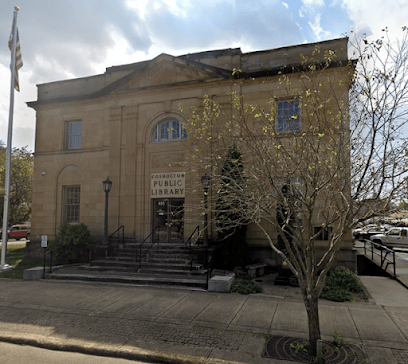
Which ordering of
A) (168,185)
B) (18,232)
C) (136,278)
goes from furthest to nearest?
(18,232) < (168,185) < (136,278)

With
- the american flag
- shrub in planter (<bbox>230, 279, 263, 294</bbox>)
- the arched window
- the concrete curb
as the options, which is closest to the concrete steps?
shrub in planter (<bbox>230, 279, 263, 294</bbox>)

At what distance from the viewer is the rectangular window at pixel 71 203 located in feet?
59.5

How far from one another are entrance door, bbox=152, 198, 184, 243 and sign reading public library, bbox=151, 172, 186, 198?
322mm

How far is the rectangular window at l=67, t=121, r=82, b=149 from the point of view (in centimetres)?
1866

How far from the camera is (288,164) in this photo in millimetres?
7238

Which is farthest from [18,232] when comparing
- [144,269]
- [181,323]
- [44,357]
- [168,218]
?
[181,323]

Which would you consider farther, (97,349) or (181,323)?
(181,323)

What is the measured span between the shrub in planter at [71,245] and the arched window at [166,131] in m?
5.75

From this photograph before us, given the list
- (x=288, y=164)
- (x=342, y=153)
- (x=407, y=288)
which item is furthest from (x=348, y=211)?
(x=407, y=288)

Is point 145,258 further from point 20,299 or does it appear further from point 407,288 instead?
point 407,288

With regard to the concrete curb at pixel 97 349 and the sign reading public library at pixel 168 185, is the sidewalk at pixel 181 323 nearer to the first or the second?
the concrete curb at pixel 97 349

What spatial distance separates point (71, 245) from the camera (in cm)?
1507

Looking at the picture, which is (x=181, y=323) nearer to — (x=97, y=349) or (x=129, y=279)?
(x=97, y=349)

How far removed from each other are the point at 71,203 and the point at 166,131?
270 inches
